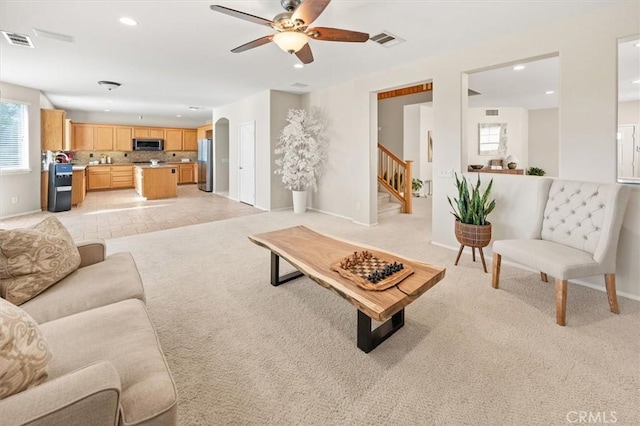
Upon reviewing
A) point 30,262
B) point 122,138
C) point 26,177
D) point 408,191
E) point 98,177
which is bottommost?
point 30,262

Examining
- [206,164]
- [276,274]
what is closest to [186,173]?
[206,164]

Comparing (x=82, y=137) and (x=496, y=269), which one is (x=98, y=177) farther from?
(x=496, y=269)

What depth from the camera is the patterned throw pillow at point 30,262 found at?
1620 millimetres

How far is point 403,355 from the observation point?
1.97 m

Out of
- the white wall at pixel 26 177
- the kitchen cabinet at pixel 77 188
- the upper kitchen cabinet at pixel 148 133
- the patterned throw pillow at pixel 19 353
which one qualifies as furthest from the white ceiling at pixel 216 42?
the upper kitchen cabinet at pixel 148 133

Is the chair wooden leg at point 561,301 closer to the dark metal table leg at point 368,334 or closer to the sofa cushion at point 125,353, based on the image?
the dark metal table leg at point 368,334

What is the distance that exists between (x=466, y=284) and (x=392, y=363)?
1.52 m

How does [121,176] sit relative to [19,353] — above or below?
above

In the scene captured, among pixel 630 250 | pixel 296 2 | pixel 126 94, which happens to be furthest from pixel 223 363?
pixel 126 94

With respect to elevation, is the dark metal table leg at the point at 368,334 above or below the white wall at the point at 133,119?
below

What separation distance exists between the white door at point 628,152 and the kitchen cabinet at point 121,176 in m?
14.8

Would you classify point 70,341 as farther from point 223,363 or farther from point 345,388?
point 345,388

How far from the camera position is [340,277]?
2053mm
